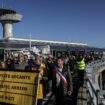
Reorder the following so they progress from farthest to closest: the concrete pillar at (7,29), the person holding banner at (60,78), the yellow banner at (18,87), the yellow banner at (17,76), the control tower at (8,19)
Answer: the control tower at (8,19), the concrete pillar at (7,29), the yellow banner at (17,76), the yellow banner at (18,87), the person holding banner at (60,78)

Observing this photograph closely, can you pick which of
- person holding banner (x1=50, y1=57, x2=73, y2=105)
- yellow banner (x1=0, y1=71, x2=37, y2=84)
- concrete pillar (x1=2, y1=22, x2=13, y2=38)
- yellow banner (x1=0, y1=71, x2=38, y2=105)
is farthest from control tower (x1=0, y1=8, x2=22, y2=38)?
person holding banner (x1=50, y1=57, x2=73, y2=105)

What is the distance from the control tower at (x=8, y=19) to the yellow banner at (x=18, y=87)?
9849 cm

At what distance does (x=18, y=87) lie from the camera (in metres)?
10.3

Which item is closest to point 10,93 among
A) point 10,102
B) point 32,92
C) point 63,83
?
point 10,102

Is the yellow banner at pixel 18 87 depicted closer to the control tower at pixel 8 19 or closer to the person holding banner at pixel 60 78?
the person holding banner at pixel 60 78

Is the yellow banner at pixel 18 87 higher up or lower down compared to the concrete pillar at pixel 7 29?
lower down

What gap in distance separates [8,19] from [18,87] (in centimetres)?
10166

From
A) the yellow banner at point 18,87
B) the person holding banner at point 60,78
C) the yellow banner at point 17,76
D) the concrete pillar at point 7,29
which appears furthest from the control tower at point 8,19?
the person holding banner at point 60,78

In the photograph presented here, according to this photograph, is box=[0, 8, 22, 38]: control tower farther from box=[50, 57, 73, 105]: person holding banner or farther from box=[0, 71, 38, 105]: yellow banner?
box=[50, 57, 73, 105]: person holding banner

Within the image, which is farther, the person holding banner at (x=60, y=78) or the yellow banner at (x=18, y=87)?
the yellow banner at (x=18, y=87)

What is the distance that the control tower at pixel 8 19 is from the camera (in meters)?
110

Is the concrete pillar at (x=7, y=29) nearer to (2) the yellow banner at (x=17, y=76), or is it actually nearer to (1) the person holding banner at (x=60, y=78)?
(2) the yellow banner at (x=17, y=76)

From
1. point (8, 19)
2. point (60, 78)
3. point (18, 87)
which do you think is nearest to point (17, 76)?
point (18, 87)

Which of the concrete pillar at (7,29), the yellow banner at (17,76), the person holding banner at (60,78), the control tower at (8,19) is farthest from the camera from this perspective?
the control tower at (8,19)
